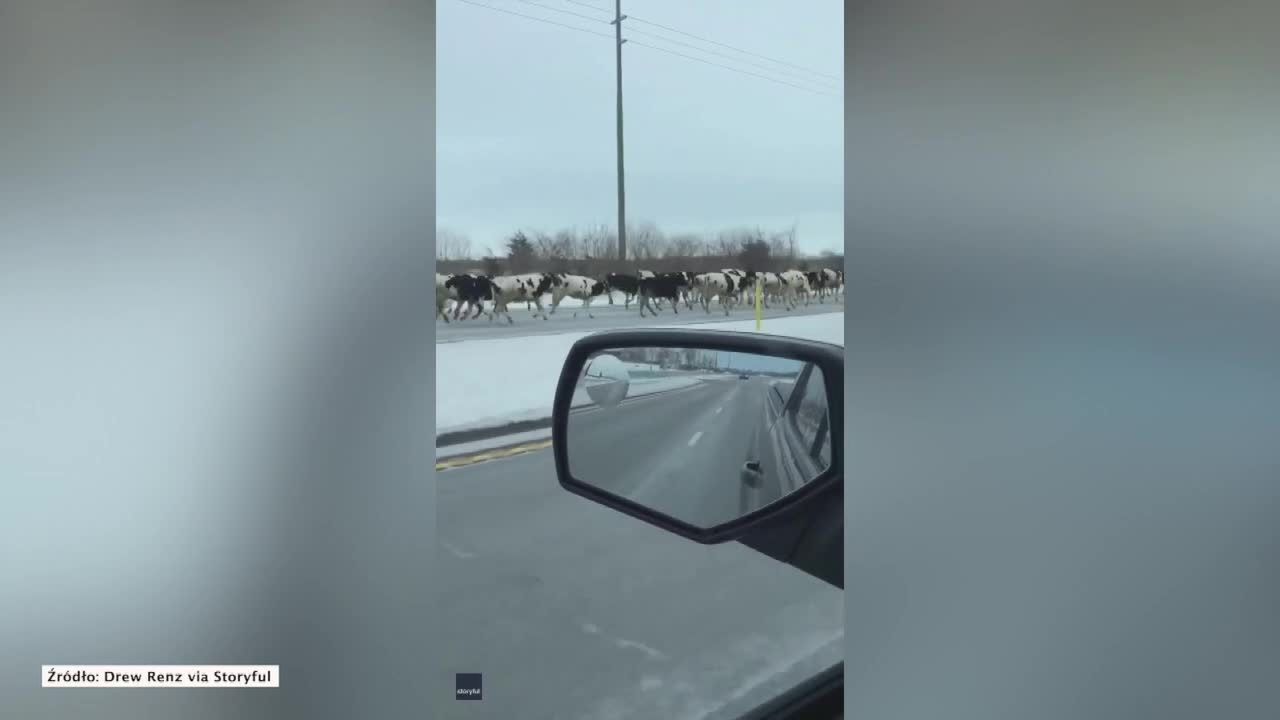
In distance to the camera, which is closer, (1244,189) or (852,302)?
(1244,189)

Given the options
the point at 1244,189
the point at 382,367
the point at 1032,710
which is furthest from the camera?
the point at 382,367

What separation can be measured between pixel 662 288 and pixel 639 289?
0.10 ft

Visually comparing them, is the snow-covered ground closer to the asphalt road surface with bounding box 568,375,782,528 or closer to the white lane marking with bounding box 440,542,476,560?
the asphalt road surface with bounding box 568,375,782,528

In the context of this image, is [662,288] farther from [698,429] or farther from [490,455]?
[490,455]

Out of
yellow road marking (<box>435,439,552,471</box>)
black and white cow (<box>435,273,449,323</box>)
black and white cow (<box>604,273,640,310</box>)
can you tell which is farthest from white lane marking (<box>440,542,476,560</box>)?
black and white cow (<box>604,273,640,310</box>)

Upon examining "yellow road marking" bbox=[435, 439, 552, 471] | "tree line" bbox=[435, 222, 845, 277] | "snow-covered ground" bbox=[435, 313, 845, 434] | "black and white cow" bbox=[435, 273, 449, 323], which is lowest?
"yellow road marking" bbox=[435, 439, 552, 471]

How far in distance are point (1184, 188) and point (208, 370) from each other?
1.25 m

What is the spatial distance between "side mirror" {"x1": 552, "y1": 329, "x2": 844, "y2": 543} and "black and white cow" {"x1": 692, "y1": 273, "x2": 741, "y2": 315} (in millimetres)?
44

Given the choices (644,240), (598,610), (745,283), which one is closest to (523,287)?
(644,240)

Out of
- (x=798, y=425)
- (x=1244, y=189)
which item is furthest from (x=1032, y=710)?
(x=1244, y=189)

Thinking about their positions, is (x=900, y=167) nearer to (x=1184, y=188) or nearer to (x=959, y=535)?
(x=1184, y=188)

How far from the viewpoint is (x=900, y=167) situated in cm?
95

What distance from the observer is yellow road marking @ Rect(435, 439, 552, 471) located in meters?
1.11
